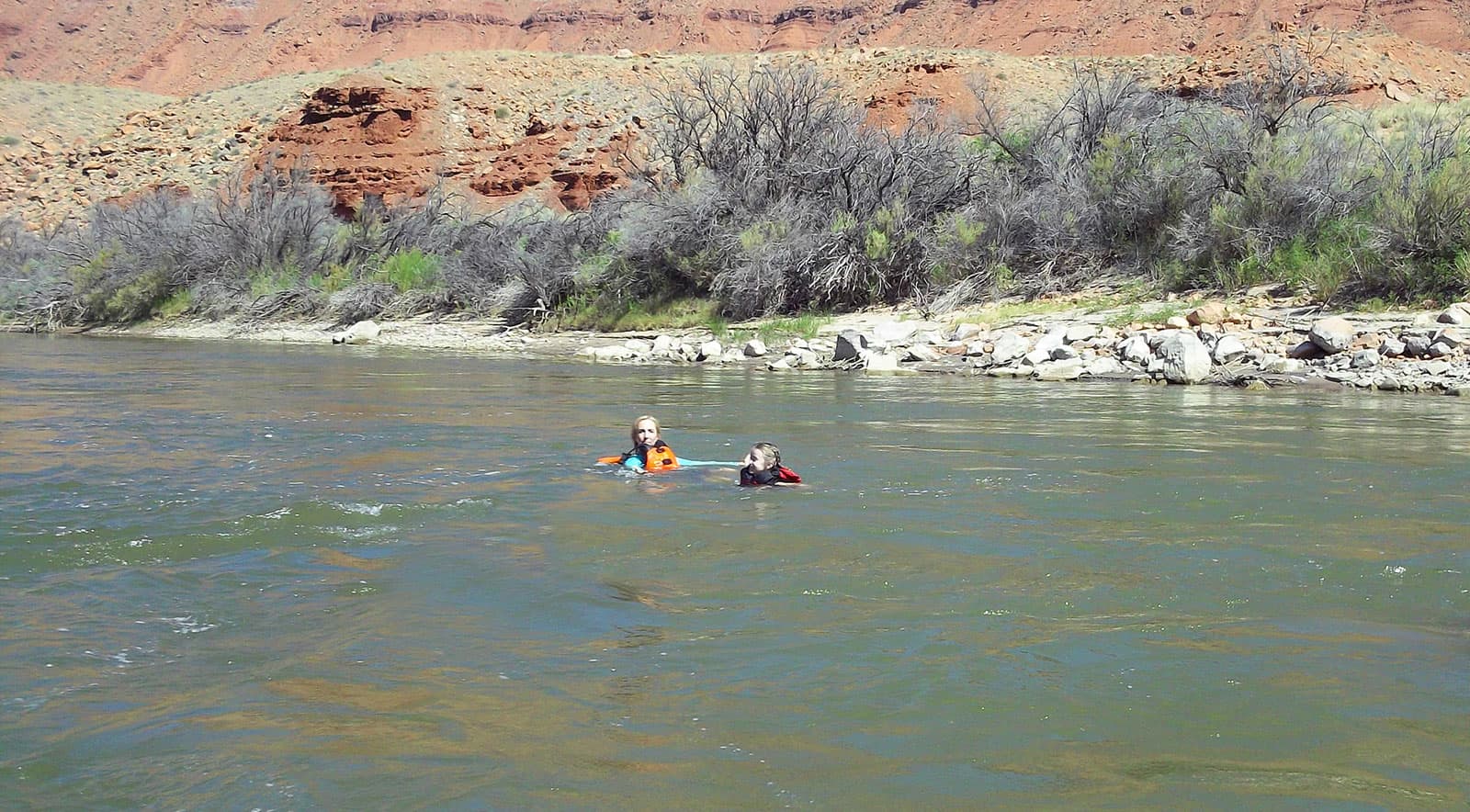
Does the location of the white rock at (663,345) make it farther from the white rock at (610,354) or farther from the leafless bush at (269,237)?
the leafless bush at (269,237)

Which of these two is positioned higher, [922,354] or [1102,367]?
[922,354]

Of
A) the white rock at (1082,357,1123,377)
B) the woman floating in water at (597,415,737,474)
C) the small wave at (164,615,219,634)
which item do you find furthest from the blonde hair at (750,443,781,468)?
the white rock at (1082,357,1123,377)

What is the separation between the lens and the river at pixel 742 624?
12.2 feet

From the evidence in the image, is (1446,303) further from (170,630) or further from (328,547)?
(170,630)

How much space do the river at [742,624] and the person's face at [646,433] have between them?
31cm

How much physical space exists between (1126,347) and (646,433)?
9.95 meters

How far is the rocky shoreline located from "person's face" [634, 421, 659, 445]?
8.98 m

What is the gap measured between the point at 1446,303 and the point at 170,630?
17.4 metres

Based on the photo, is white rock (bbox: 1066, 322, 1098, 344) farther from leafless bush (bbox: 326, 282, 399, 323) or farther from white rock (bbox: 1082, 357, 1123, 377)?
leafless bush (bbox: 326, 282, 399, 323)

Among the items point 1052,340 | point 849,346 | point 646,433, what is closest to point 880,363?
point 849,346

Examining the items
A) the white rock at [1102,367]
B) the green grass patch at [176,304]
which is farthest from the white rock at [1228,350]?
the green grass patch at [176,304]

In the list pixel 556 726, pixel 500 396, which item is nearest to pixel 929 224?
pixel 500 396

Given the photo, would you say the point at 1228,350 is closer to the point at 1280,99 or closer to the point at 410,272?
the point at 1280,99

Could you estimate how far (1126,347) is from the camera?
58.1 ft
